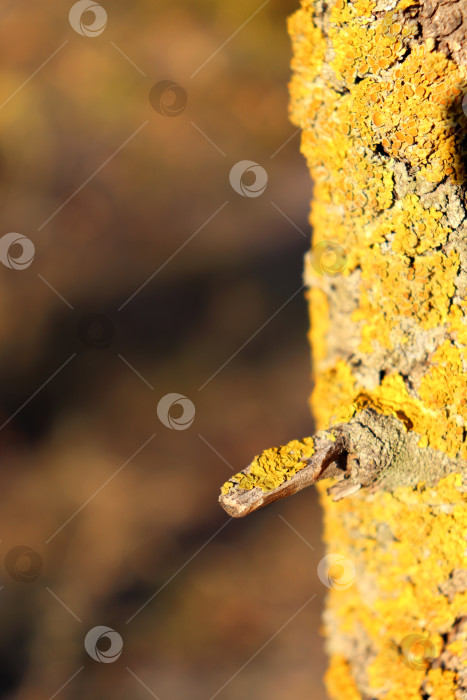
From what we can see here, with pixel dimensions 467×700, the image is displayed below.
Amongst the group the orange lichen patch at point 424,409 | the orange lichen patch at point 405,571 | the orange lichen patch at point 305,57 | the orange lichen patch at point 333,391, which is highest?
the orange lichen patch at point 305,57

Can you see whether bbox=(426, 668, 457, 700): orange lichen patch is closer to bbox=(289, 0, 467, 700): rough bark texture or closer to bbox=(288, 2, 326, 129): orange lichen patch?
bbox=(289, 0, 467, 700): rough bark texture

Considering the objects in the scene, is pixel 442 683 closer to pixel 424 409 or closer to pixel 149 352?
pixel 424 409

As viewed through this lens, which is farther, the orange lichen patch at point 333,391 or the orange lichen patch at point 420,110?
the orange lichen patch at point 333,391

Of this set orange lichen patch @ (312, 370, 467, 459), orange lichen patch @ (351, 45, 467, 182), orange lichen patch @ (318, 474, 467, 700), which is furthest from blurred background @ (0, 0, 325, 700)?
orange lichen patch @ (351, 45, 467, 182)

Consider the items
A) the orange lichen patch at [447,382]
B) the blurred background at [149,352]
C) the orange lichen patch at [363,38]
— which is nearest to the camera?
the orange lichen patch at [363,38]

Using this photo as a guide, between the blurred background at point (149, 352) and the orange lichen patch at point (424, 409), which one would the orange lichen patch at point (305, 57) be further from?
the blurred background at point (149, 352)

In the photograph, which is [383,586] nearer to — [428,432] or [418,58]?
[428,432]

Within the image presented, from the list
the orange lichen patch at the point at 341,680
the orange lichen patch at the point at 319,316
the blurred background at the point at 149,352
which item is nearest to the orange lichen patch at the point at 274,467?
the orange lichen patch at the point at 319,316
